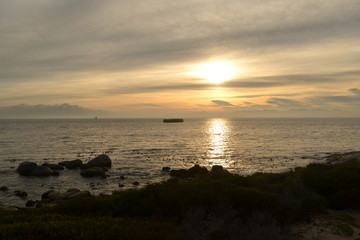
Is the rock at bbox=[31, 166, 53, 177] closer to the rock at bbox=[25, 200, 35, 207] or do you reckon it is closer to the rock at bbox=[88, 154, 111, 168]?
the rock at bbox=[88, 154, 111, 168]

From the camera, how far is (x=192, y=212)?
11.1 meters

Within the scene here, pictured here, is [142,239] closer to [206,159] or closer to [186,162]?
[186,162]

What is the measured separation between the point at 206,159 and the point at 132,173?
51.2 feet

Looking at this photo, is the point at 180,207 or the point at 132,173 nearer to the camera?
the point at 180,207

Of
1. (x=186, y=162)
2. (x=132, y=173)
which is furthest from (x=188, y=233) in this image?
(x=186, y=162)

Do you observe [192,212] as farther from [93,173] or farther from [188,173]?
[93,173]

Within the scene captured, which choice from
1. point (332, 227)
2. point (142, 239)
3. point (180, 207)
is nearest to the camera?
point (142, 239)

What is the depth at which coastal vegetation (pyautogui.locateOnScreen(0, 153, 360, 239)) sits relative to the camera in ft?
26.6

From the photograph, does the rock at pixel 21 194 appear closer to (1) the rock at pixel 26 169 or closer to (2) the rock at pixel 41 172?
(2) the rock at pixel 41 172

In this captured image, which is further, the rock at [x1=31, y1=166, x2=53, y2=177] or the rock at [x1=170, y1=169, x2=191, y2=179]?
the rock at [x1=31, y1=166, x2=53, y2=177]

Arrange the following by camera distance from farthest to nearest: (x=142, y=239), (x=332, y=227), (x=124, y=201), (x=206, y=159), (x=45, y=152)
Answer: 1. (x=45, y=152)
2. (x=206, y=159)
3. (x=124, y=201)
4. (x=332, y=227)
5. (x=142, y=239)

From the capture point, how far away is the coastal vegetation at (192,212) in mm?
8094

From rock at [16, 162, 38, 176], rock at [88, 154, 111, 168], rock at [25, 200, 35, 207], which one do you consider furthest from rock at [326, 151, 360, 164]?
rock at [16, 162, 38, 176]

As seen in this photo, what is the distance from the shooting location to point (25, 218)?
9789 millimetres
